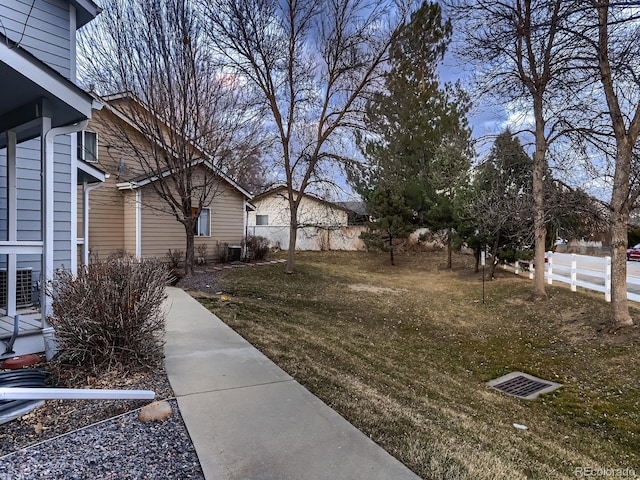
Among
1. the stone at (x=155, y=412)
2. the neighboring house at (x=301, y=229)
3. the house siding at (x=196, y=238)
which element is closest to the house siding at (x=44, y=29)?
the stone at (x=155, y=412)

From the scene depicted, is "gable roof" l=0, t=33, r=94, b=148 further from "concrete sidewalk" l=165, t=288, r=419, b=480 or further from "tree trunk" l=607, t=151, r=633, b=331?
"tree trunk" l=607, t=151, r=633, b=331

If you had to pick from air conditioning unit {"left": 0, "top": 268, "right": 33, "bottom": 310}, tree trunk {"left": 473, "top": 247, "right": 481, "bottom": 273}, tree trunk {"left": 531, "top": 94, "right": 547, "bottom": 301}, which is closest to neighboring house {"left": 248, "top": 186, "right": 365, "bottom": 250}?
tree trunk {"left": 473, "top": 247, "right": 481, "bottom": 273}

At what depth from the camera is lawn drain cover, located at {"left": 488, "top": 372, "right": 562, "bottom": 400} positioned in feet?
17.6

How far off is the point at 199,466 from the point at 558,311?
9380 millimetres

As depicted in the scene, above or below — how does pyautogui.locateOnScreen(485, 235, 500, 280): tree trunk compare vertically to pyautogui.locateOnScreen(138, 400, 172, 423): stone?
above

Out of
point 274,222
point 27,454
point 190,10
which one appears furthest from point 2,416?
point 274,222

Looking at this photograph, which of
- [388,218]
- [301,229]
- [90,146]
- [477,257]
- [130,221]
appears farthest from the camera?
[301,229]

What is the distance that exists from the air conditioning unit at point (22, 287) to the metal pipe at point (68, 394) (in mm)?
4492

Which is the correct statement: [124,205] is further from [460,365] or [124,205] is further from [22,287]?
[460,365]

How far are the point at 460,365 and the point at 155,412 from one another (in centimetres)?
504

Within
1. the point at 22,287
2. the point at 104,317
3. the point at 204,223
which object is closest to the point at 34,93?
the point at 104,317

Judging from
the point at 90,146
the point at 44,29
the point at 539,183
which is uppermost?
the point at 44,29

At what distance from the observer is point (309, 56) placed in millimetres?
13914
